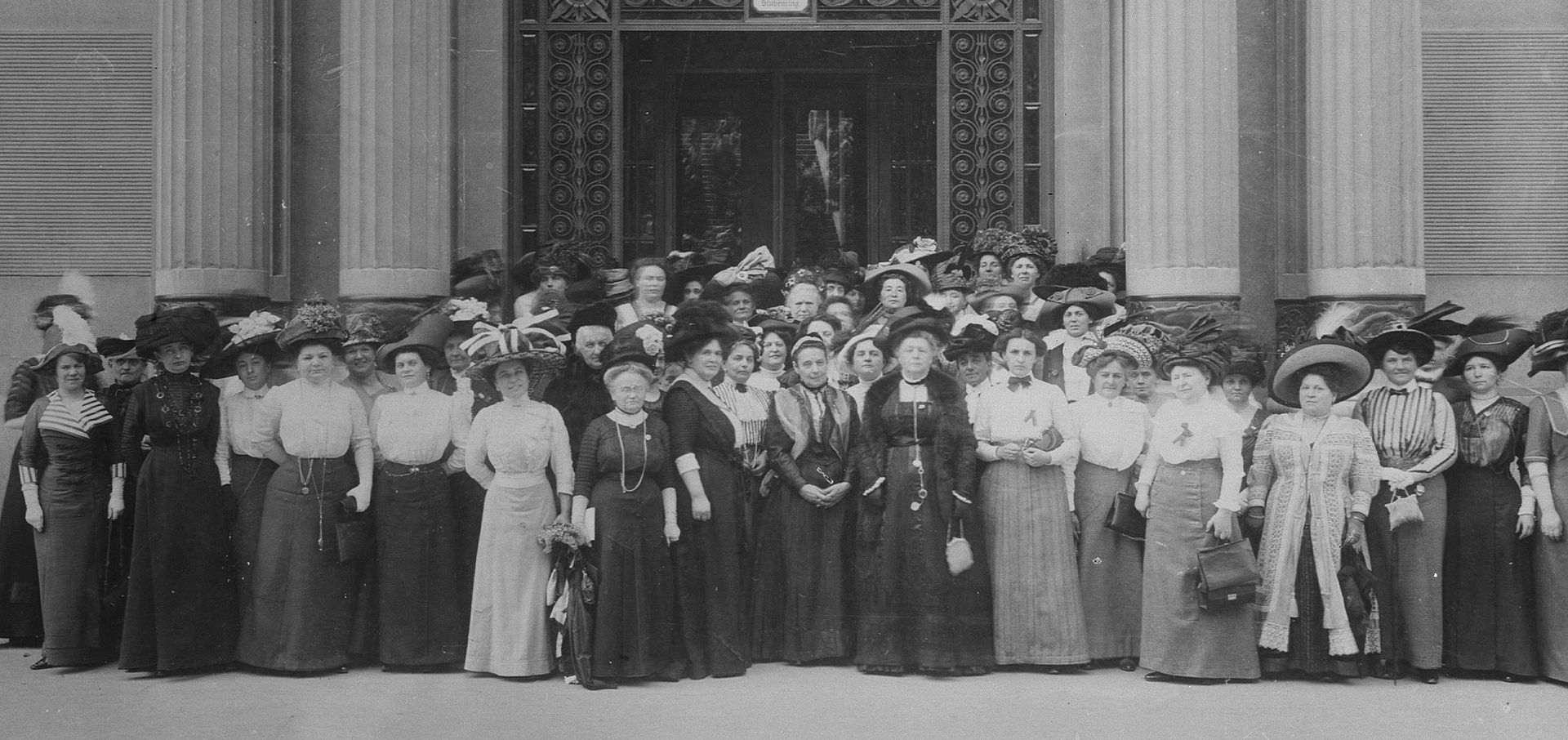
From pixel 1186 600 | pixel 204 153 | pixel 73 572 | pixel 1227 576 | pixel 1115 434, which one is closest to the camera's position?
pixel 1227 576

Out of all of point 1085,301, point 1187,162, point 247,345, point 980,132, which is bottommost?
point 247,345

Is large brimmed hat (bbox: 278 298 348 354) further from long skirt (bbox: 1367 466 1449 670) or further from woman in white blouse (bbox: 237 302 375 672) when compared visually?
long skirt (bbox: 1367 466 1449 670)

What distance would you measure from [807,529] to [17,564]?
485cm

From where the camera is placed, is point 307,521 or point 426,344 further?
point 426,344

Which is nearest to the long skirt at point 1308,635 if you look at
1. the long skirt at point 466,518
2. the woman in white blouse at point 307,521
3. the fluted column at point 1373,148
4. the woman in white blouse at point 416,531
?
the fluted column at point 1373,148

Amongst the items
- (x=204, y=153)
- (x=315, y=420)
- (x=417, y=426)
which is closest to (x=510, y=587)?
(x=417, y=426)

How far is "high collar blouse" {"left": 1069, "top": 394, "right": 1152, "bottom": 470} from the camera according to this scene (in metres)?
8.98

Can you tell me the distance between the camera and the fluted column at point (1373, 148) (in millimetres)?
10875

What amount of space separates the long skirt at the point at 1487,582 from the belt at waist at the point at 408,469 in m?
5.75

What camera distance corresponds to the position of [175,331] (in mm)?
8836

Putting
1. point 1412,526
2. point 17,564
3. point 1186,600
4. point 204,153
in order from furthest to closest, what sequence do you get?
1. point 204,153
2. point 17,564
3. point 1412,526
4. point 1186,600

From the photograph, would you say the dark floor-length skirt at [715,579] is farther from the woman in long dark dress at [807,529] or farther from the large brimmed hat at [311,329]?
the large brimmed hat at [311,329]

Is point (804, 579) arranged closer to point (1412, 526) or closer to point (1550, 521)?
point (1412, 526)

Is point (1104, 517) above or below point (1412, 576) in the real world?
above
